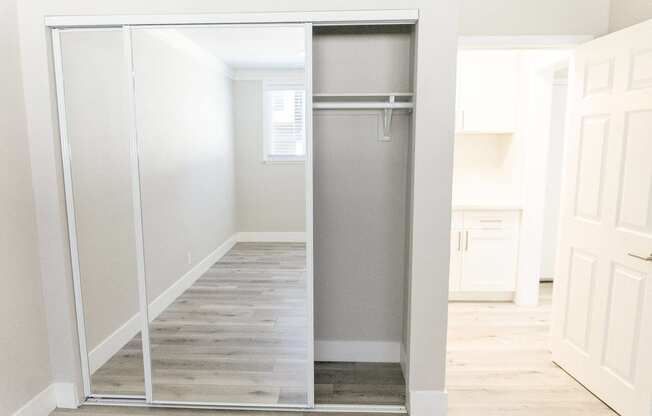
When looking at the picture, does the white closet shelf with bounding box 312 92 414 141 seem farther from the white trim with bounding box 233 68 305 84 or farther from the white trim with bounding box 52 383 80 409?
the white trim with bounding box 52 383 80 409

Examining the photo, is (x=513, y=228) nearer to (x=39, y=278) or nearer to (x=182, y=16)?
(x=182, y=16)

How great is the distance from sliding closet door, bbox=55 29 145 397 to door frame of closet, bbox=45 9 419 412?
0.04ft

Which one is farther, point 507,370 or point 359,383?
point 507,370

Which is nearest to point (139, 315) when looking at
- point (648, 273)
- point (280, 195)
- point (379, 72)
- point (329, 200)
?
point (280, 195)

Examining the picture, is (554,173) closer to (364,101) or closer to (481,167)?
(481,167)

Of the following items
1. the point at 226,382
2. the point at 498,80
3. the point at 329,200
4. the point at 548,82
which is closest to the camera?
the point at 226,382

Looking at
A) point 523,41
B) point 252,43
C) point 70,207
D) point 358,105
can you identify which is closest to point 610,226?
point 523,41

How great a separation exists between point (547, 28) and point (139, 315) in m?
3.09

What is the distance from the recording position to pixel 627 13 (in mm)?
2613

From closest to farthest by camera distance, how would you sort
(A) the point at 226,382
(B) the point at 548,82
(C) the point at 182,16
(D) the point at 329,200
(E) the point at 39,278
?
(C) the point at 182,16
(E) the point at 39,278
(A) the point at 226,382
(D) the point at 329,200
(B) the point at 548,82

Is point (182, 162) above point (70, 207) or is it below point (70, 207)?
above

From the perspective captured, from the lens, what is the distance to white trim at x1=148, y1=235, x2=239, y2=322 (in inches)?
97.4

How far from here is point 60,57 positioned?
7.29ft

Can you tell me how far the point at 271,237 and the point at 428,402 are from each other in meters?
1.22
